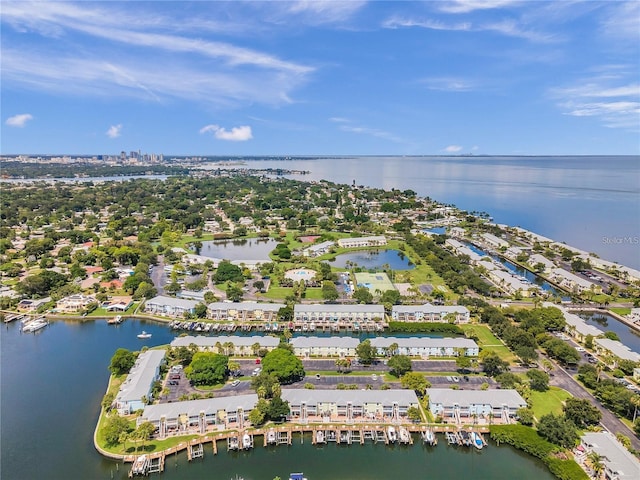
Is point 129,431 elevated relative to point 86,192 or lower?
lower

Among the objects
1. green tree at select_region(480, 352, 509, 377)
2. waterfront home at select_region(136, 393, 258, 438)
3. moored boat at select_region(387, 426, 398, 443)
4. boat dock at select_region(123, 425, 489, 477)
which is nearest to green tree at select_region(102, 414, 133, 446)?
waterfront home at select_region(136, 393, 258, 438)

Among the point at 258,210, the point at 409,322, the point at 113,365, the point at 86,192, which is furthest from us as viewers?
the point at 86,192

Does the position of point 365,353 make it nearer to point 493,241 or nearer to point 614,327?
point 614,327

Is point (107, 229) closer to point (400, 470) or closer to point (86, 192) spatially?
point (86, 192)

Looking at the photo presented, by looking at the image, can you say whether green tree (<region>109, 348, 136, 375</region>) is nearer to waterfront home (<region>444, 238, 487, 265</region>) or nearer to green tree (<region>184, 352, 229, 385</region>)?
green tree (<region>184, 352, 229, 385</region>)

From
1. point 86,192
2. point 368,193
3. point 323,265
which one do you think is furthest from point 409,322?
point 86,192

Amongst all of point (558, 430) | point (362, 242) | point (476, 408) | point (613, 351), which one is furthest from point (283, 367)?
point (362, 242)
